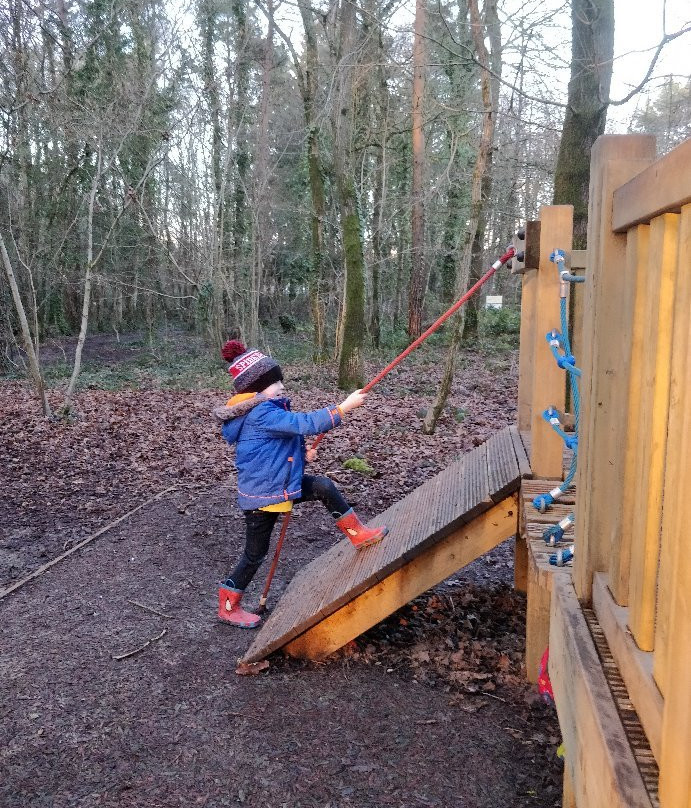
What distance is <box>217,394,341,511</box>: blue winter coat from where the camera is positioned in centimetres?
396

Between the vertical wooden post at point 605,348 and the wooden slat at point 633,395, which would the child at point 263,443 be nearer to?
the vertical wooden post at point 605,348

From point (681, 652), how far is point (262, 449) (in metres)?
3.10

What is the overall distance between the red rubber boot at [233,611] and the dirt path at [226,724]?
3.7 inches

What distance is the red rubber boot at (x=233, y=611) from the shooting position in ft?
14.2

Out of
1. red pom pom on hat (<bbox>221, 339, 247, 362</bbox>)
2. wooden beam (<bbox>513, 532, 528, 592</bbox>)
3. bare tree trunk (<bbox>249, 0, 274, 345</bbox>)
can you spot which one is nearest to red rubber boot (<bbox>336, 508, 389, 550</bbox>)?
wooden beam (<bbox>513, 532, 528, 592</bbox>)

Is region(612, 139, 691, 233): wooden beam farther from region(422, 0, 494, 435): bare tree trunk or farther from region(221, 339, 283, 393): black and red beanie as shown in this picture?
region(422, 0, 494, 435): bare tree trunk

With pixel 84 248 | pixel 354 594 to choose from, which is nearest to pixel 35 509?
pixel 354 594

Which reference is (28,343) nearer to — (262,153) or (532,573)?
(262,153)

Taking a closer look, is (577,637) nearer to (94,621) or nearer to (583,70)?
(94,621)

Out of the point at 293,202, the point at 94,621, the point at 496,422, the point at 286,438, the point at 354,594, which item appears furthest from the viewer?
the point at 293,202

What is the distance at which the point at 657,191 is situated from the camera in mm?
1326

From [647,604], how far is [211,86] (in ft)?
60.4

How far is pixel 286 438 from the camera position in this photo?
160 inches

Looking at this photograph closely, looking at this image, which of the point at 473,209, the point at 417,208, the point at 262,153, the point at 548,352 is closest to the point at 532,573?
the point at 548,352
